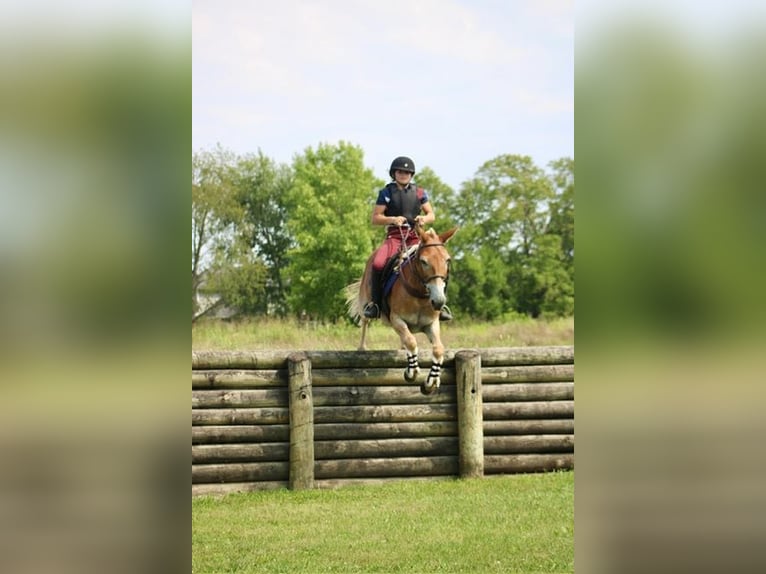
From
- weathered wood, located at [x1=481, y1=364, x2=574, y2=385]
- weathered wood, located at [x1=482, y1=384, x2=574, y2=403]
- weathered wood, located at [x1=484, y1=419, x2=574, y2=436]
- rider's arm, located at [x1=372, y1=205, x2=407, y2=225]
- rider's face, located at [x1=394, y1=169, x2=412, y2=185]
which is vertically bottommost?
weathered wood, located at [x1=484, y1=419, x2=574, y2=436]

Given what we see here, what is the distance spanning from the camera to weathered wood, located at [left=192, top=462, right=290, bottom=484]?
23.0ft

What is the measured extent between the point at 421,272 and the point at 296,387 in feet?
4.54

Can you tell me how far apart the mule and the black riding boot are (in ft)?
0.22

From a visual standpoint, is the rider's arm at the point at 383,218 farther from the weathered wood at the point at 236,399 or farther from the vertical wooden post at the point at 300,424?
the weathered wood at the point at 236,399

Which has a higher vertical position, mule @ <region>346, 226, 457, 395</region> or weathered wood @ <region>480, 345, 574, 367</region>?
mule @ <region>346, 226, 457, 395</region>

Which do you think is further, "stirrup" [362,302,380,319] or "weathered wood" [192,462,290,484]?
"stirrup" [362,302,380,319]

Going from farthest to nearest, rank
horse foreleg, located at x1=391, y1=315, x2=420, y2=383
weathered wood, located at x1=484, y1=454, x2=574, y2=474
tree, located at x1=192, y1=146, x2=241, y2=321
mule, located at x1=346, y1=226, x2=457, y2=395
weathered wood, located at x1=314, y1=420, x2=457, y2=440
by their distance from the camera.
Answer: tree, located at x1=192, y1=146, x2=241, y2=321 < weathered wood, located at x1=484, y1=454, x2=574, y2=474 < weathered wood, located at x1=314, y1=420, x2=457, y2=440 < horse foreleg, located at x1=391, y1=315, x2=420, y2=383 < mule, located at x1=346, y1=226, x2=457, y2=395

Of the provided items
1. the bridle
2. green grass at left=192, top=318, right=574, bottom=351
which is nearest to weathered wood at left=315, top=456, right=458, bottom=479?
the bridle

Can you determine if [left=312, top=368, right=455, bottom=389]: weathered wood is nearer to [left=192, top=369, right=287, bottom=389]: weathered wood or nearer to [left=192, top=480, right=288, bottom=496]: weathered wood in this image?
[left=192, top=369, right=287, bottom=389]: weathered wood

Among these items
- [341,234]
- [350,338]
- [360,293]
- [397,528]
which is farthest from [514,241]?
[397,528]

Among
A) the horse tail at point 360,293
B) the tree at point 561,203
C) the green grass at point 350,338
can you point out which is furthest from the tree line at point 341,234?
the horse tail at point 360,293

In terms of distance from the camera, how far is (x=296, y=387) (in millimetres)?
7078

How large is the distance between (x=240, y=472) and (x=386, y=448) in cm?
122
